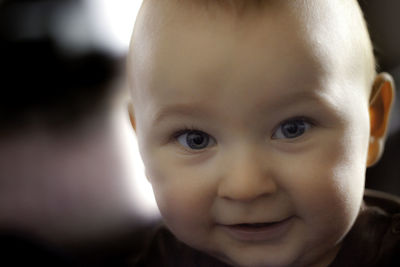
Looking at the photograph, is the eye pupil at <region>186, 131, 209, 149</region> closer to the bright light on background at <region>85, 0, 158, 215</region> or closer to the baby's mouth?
the baby's mouth

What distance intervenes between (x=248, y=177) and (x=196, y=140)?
6cm

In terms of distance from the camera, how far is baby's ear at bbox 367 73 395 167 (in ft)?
1.61

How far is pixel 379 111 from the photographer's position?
50 centimetres

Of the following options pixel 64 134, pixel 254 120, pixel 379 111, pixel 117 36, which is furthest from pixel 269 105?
pixel 64 134

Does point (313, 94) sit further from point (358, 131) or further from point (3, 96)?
point (3, 96)

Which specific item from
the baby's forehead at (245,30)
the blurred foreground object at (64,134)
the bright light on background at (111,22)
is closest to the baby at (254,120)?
the baby's forehead at (245,30)

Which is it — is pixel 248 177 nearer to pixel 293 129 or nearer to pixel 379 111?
pixel 293 129

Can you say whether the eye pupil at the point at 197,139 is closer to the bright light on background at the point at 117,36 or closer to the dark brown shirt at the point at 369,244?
the dark brown shirt at the point at 369,244

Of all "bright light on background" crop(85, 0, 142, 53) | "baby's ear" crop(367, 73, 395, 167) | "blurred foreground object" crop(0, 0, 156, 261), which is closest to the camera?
"baby's ear" crop(367, 73, 395, 167)

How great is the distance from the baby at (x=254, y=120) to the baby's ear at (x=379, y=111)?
0.04 m

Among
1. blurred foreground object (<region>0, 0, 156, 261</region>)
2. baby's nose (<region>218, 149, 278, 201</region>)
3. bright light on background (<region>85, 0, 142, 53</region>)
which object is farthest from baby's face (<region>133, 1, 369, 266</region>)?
blurred foreground object (<region>0, 0, 156, 261</region>)

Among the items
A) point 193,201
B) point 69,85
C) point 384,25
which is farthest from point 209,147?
point 384,25

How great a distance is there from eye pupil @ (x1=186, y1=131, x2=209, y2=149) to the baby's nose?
0.10 ft

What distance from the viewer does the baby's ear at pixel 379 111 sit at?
1.61ft
